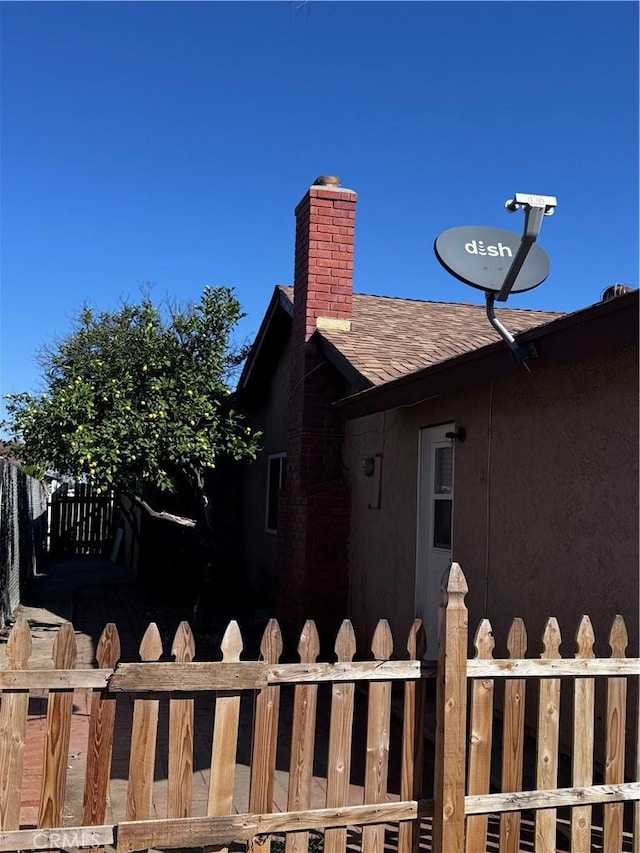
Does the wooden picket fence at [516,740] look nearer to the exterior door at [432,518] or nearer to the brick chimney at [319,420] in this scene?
the exterior door at [432,518]

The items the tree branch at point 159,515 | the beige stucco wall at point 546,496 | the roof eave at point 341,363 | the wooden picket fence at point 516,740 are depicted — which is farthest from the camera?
the tree branch at point 159,515

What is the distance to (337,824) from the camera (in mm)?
3160

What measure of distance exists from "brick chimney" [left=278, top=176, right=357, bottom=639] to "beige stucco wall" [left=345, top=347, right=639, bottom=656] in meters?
1.62

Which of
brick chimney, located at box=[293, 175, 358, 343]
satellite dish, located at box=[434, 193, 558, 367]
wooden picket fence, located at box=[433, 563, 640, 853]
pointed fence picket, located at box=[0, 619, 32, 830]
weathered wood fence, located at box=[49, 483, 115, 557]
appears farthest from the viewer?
weathered wood fence, located at box=[49, 483, 115, 557]

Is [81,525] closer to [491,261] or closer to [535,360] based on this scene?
[491,261]

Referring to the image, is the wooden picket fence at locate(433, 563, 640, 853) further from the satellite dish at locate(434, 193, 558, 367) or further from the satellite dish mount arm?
the satellite dish at locate(434, 193, 558, 367)

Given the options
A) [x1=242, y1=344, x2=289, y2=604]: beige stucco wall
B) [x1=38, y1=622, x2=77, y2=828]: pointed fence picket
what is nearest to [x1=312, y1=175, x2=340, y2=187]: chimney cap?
[x1=242, y1=344, x2=289, y2=604]: beige stucco wall

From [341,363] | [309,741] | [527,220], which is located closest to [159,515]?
[341,363]

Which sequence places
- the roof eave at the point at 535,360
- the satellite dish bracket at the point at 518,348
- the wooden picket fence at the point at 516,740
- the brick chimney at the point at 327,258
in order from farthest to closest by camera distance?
the brick chimney at the point at 327,258
the satellite dish bracket at the point at 518,348
the roof eave at the point at 535,360
the wooden picket fence at the point at 516,740

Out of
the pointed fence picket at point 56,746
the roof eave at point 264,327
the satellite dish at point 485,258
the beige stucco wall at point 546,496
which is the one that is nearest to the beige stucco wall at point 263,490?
the roof eave at point 264,327

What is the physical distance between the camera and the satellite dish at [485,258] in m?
5.43

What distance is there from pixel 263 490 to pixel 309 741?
31.5ft

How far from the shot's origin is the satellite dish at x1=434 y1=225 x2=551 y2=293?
17.8 ft

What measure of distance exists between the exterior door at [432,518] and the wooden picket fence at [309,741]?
11.0 feet
